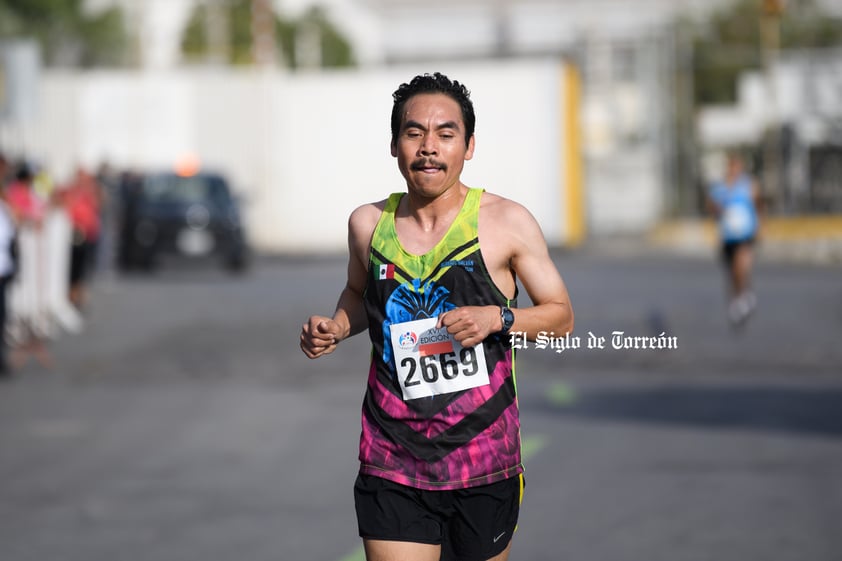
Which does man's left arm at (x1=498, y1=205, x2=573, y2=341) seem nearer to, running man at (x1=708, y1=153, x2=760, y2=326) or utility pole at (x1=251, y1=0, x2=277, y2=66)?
running man at (x1=708, y1=153, x2=760, y2=326)

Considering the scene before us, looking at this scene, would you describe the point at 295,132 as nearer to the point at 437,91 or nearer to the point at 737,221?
the point at 737,221

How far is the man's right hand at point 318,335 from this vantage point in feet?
15.1

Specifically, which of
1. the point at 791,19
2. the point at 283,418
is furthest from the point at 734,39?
the point at 283,418

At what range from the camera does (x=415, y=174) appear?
178 inches

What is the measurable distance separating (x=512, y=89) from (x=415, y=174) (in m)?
33.4

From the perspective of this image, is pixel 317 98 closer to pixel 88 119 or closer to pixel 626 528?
pixel 88 119

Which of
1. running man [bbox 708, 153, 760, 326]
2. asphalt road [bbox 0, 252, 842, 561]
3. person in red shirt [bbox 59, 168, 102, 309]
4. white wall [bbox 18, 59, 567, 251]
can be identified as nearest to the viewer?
asphalt road [bbox 0, 252, 842, 561]

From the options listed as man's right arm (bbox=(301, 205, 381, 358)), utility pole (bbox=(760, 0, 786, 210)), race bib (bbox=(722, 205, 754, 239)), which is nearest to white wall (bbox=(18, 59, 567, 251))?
utility pole (bbox=(760, 0, 786, 210))

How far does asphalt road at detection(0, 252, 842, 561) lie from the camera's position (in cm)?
841

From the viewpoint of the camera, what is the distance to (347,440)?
12.0 meters

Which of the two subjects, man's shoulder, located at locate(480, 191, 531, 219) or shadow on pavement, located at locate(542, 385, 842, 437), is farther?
shadow on pavement, located at locate(542, 385, 842, 437)

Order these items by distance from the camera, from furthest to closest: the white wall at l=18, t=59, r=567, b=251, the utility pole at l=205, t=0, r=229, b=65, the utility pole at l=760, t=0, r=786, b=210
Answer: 1. the utility pole at l=205, t=0, r=229, b=65
2. the white wall at l=18, t=59, r=567, b=251
3. the utility pole at l=760, t=0, r=786, b=210

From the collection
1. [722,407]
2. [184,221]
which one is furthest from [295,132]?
[722,407]

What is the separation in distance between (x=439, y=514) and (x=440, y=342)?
0.51m
